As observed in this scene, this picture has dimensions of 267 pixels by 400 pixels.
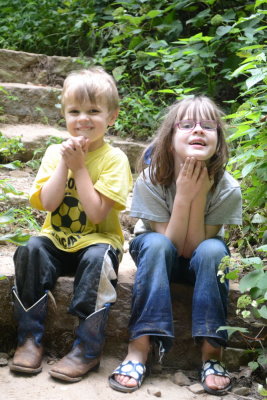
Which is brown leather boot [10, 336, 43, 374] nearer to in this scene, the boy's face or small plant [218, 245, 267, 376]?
small plant [218, 245, 267, 376]

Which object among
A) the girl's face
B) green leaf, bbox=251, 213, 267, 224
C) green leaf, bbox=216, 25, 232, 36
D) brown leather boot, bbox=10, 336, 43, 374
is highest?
green leaf, bbox=216, 25, 232, 36

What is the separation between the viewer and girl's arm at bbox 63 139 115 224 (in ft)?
6.45

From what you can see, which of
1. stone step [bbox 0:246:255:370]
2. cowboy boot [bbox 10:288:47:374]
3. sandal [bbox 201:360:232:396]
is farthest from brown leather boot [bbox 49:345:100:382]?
sandal [bbox 201:360:232:396]

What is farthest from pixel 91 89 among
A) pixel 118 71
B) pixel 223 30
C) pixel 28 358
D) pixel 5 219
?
pixel 118 71

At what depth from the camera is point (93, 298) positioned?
1.86 metres

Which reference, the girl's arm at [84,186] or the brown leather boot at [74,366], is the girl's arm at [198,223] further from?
the brown leather boot at [74,366]

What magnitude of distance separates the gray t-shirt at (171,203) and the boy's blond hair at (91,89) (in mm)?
370

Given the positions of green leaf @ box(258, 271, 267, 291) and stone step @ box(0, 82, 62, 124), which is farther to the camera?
stone step @ box(0, 82, 62, 124)

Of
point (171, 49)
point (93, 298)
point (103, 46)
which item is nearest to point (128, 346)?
point (93, 298)

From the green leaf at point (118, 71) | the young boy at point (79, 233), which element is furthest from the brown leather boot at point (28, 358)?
the green leaf at point (118, 71)

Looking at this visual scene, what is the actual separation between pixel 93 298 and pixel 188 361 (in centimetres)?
51

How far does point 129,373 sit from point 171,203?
0.68 metres

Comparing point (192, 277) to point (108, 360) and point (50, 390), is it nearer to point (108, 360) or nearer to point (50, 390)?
point (108, 360)

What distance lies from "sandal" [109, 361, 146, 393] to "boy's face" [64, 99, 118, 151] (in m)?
0.90
